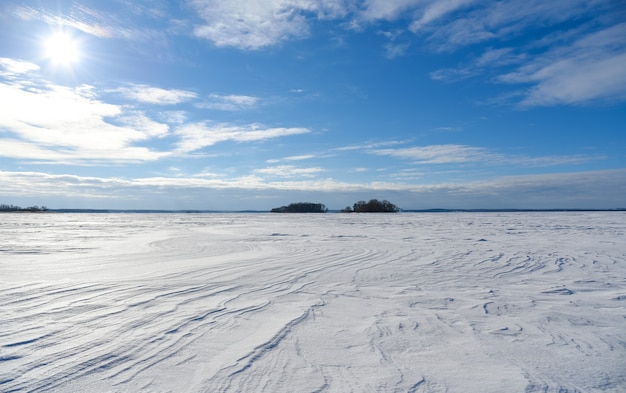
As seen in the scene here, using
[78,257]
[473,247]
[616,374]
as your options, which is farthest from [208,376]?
[473,247]

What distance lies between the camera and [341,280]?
475 centimetres

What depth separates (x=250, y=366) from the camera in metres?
2.17

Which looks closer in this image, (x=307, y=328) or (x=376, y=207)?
(x=307, y=328)

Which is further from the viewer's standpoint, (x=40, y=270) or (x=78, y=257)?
(x=78, y=257)

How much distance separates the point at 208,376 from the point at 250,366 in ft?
0.82

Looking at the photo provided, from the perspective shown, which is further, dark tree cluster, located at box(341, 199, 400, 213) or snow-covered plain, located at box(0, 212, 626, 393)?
dark tree cluster, located at box(341, 199, 400, 213)

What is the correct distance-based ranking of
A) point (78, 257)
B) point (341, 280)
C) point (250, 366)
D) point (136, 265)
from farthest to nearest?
point (78, 257) → point (136, 265) → point (341, 280) → point (250, 366)

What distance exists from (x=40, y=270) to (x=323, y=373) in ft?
15.2

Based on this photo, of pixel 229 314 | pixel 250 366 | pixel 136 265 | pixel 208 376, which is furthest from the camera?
pixel 136 265

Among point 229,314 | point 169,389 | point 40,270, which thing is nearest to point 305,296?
point 229,314

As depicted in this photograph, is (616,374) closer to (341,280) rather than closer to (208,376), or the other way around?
(208,376)

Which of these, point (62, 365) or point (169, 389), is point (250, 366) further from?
point (62, 365)

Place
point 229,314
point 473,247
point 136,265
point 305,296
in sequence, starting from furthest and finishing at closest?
point 473,247
point 136,265
point 305,296
point 229,314

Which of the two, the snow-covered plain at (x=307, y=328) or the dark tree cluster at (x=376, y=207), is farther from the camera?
the dark tree cluster at (x=376, y=207)
